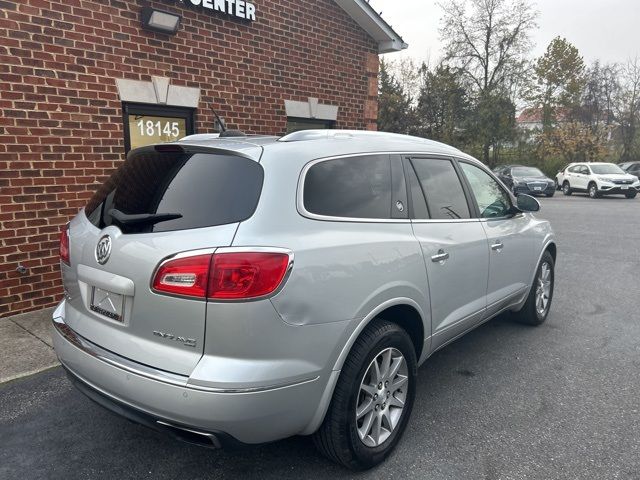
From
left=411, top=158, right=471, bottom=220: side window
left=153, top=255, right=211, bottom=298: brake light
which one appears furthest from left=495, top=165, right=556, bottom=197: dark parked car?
left=153, top=255, right=211, bottom=298: brake light

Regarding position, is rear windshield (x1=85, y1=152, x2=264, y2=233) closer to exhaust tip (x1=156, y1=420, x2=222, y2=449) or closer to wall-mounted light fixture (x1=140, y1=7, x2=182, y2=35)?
exhaust tip (x1=156, y1=420, x2=222, y2=449)

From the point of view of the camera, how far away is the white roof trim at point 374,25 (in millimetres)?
7634

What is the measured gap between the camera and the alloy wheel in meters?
2.53

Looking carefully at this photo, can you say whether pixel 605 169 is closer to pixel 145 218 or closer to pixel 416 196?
pixel 416 196

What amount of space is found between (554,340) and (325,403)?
304 cm

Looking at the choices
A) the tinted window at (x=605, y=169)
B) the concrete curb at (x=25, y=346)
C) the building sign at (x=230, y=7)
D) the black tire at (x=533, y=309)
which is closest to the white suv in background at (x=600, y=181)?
the tinted window at (x=605, y=169)

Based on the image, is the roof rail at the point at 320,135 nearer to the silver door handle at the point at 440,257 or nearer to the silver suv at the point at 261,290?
the silver suv at the point at 261,290

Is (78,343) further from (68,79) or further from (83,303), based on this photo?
(68,79)

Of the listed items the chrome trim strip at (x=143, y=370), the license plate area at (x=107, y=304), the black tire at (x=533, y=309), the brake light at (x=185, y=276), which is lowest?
the black tire at (x=533, y=309)

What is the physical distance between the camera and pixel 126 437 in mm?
2832

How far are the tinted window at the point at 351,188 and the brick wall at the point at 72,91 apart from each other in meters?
3.79

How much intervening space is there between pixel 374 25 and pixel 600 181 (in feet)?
58.5

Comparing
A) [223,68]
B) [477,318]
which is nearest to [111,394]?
[477,318]

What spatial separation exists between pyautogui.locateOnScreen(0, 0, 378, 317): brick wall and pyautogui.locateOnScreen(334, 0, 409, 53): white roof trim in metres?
1.45
